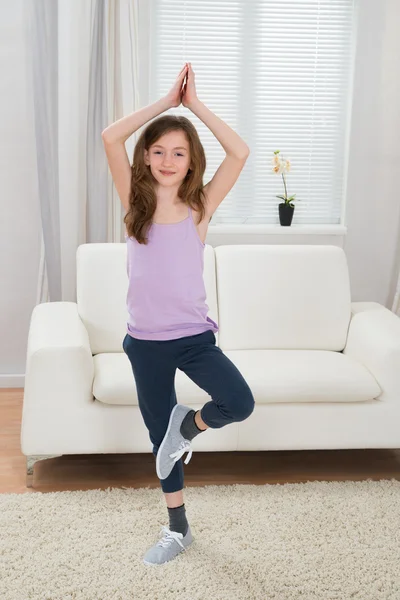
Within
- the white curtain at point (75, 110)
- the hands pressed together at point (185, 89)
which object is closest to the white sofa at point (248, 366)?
the white curtain at point (75, 110)

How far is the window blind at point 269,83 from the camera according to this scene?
3828 millimetres

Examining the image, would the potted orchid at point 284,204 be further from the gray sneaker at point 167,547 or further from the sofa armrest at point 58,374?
the gray sneaker at point 167,547

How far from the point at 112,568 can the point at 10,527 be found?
0.43 m

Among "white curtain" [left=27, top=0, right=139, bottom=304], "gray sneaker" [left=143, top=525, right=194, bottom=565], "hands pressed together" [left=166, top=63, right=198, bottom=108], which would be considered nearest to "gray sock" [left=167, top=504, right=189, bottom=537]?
"gray sneaker" [left=143, top=525, right=194, bottom=565]

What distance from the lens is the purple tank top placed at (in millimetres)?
2125

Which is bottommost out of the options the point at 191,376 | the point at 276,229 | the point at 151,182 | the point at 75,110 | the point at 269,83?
the point at 191,376

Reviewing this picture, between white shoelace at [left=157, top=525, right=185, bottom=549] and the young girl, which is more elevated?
the young girl

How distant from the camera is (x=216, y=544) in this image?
7.63ft

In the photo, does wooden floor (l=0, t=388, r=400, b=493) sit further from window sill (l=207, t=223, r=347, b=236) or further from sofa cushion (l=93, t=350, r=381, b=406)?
window sill (l=207, t=223, r=347, b=236)

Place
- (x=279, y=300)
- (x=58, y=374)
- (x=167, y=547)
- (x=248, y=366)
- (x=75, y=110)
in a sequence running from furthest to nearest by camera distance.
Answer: (x=75, y=110)
(x=279, y=300)
(x=248, y=366)
(x=58, y=374)
(x=167, y=547)

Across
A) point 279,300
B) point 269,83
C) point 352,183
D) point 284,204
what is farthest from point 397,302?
point 269,83

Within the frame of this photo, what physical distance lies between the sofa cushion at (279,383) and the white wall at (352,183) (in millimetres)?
1128

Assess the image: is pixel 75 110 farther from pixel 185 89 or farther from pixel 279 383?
pixel 279 383

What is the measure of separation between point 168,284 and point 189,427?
0.42m
